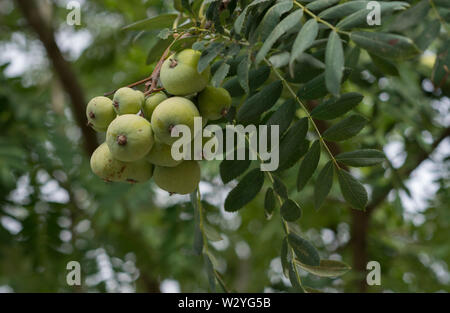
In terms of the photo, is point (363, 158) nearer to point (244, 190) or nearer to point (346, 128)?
point (346, 128)

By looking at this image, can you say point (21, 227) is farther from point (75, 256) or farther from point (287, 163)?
point (287, 163)

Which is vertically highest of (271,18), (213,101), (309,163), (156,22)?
(156,22)

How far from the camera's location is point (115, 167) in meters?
1.10

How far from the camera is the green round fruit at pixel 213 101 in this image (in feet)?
3.54

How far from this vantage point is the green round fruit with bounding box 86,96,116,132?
3.66 feet

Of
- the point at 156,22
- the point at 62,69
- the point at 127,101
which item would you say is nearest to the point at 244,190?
the point at 127,101

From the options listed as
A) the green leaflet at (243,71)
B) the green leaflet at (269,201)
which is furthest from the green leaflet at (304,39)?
the green leaflet at (269,201)

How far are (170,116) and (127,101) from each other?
134 mm

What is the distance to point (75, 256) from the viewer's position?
2.83m

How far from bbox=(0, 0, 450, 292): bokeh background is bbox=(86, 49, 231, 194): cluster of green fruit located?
113 cm

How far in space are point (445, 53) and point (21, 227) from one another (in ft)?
7.76

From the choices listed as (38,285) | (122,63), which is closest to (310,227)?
(38,285)

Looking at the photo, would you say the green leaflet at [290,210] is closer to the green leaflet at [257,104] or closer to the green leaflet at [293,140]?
the green leaflet at [293,140]

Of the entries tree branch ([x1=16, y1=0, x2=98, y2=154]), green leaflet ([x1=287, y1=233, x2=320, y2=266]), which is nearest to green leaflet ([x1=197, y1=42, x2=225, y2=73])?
green leaflet ([x1=287, y1=233, x2=320, y2=266])
